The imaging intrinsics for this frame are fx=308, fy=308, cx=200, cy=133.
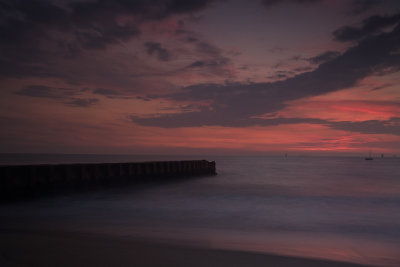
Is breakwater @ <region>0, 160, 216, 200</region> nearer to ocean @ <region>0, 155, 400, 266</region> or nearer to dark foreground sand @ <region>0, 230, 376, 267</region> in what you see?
ocean @ <region>0, 155, 400, 266</region>

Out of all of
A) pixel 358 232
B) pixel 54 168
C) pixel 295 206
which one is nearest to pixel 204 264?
pixel 358 232

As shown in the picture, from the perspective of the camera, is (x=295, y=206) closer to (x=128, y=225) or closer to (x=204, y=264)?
(x=128, y=225)

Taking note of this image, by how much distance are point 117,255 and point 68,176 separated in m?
12.0

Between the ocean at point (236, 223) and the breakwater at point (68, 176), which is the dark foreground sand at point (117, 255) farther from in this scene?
the breakwater at point (68, 176)

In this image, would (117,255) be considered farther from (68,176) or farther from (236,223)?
(68,176)

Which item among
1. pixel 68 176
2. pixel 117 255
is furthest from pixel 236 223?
pixel 68 176

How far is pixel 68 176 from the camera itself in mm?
15914

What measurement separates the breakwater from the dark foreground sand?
25.0ft

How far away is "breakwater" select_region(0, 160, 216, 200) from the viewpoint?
42.2 feet

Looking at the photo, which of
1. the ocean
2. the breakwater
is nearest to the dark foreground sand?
the ocean

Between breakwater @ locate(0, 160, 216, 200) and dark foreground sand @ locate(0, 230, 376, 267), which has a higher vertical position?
breakwater @ locate(0, 160, 216, 200)

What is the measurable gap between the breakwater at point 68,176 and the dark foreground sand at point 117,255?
762 cm

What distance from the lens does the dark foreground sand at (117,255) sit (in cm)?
476

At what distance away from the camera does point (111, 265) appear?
4617mm
